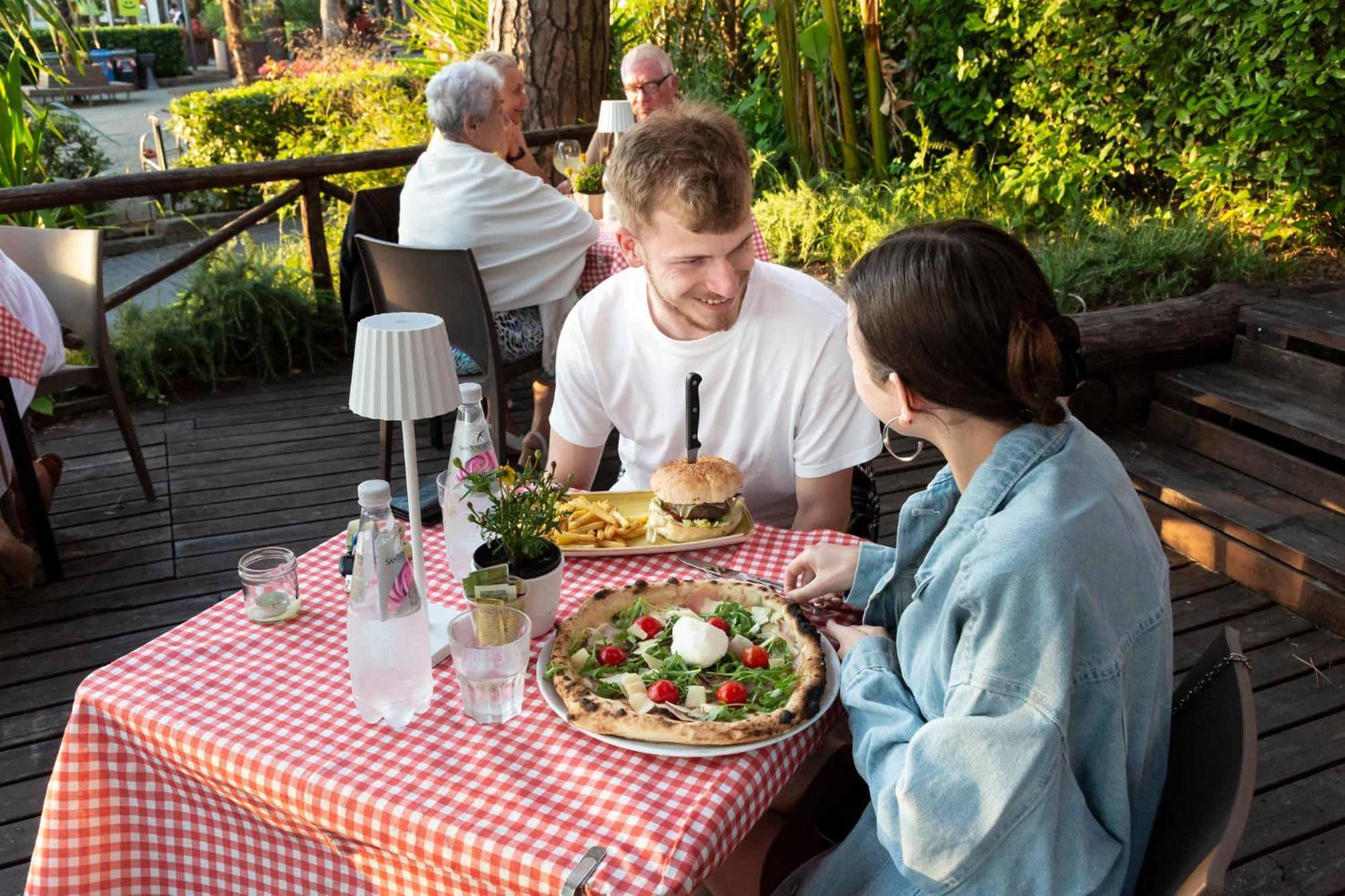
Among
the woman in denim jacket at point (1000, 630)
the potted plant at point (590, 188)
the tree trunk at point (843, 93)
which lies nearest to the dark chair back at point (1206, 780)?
the woman in denim jacket at point (1000, 630)

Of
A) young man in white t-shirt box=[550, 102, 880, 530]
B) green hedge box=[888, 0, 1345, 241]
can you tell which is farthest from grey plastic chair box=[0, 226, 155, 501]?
green hedge box=[888, 0, 1345, 241]

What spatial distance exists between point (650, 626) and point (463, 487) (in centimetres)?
42

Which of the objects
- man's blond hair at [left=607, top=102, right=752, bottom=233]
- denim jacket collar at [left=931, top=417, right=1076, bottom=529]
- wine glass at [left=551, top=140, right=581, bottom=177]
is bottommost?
denim jacket collar at [left=931, top=417, right=1076, bottom=529]

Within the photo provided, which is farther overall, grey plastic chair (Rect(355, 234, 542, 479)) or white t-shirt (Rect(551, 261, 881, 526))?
grey plastic chair (Rect(355, 234, 542, 479))

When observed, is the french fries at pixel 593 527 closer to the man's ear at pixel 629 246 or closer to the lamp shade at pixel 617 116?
the man's ear at pixel 629 246

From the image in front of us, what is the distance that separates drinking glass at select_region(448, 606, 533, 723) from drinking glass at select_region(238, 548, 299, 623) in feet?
1.28

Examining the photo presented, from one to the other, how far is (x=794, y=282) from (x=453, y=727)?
4.12 feet

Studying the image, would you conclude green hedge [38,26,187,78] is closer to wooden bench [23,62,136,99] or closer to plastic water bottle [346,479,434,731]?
wooden bench [23,62,136,99]

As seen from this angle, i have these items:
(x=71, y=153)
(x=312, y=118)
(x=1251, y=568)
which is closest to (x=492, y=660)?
(x=1251, y=568)

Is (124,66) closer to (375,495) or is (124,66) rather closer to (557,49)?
(557,49)

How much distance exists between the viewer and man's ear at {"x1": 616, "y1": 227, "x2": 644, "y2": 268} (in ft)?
7.36

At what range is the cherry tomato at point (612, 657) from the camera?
160cm

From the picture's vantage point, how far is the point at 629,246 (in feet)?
7.48

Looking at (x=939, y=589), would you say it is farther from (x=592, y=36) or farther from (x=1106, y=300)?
(x=592, y=36)
